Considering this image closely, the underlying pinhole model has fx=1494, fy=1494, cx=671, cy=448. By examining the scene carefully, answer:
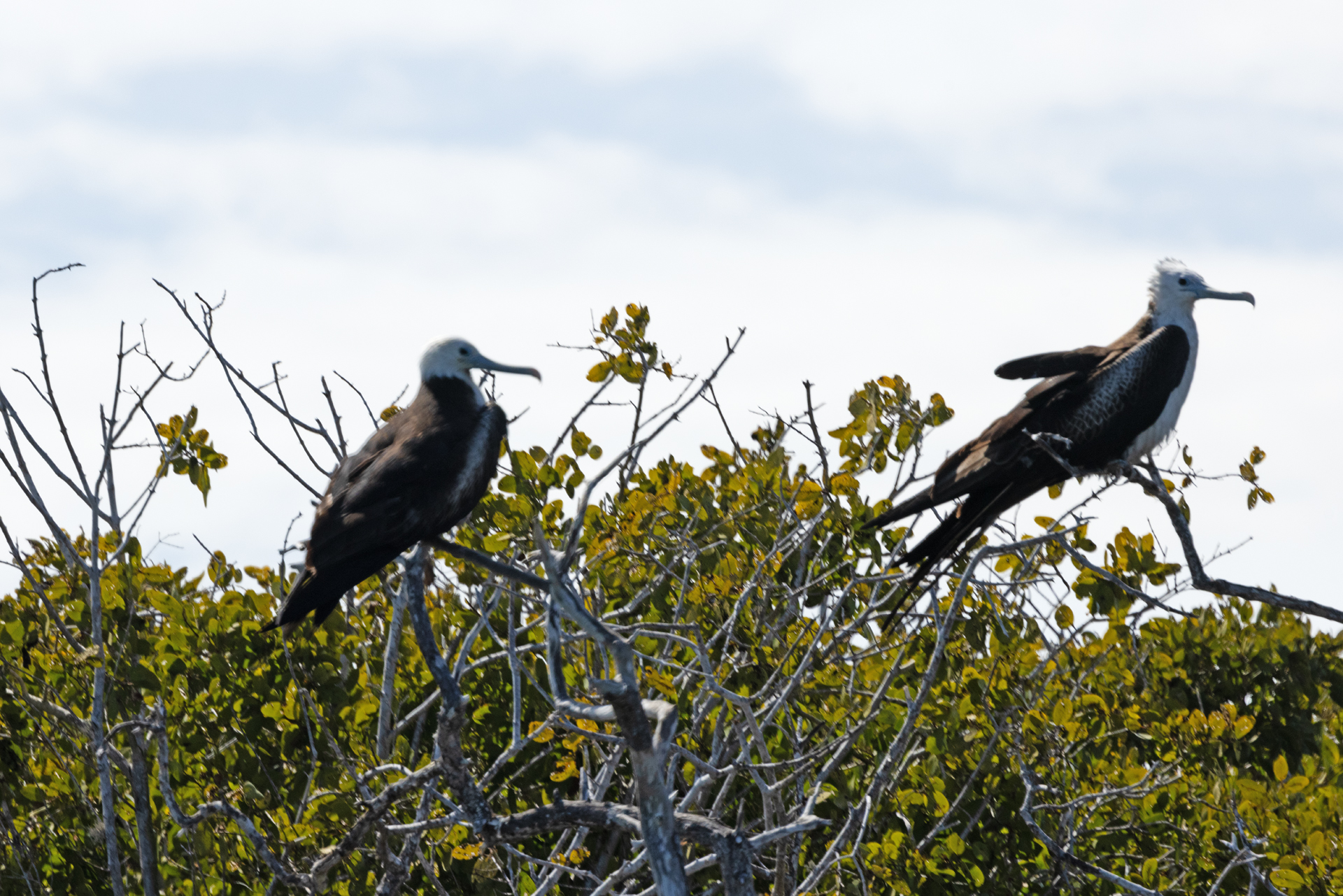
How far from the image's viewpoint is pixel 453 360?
5340 mm

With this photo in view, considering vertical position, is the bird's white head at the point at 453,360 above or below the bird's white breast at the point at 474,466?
above

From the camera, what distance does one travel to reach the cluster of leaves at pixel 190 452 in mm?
4719

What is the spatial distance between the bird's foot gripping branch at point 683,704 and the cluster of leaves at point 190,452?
0.03 metres

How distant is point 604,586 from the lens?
4.89m

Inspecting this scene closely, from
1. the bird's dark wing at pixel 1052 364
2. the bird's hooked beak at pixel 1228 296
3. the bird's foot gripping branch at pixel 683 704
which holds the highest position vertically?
the bird's hooked beak at pixel 1228 296

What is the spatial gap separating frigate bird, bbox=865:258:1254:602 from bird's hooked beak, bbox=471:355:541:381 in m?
1.32

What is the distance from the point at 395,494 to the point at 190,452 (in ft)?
2.58

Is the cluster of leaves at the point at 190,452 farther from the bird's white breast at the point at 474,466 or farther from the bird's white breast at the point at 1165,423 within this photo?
the bird's white breast at the point at 1165,423

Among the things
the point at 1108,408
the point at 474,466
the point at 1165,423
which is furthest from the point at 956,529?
the point at 474,466

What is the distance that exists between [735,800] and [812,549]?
3.31ft

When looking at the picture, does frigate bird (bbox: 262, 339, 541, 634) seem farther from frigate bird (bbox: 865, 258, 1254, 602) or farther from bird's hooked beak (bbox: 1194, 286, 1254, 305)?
bird's hooked beak (bbox: 1194, 286, 1254, 305)

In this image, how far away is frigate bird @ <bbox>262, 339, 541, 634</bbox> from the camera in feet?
14.1

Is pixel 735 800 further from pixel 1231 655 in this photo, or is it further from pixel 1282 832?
pixel 1231 655

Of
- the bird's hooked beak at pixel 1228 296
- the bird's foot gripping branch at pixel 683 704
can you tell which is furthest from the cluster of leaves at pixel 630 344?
the bird's hooked beak at pixel 1228 296
